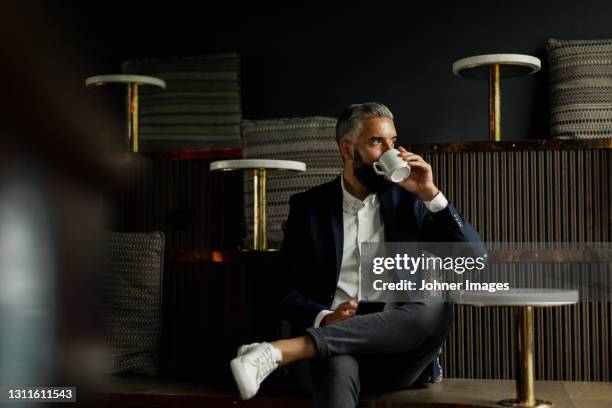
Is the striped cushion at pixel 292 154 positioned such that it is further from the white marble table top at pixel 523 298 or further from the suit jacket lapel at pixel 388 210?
the white marble table top at pixel 523 298

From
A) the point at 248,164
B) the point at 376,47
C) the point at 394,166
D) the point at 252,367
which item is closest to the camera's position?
the point at 252,367

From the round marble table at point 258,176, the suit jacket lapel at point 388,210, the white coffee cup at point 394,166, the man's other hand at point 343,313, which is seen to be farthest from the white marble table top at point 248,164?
the man's other hand at point 343,313

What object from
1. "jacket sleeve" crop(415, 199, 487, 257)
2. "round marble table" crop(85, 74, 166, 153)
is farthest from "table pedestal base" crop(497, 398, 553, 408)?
"round marble table" crop(85, 74, 166, 153)

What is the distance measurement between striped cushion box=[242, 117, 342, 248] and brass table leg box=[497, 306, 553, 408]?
1.23 meters

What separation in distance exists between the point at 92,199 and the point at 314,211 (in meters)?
1.78

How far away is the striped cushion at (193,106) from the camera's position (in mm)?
3742

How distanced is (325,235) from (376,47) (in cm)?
188

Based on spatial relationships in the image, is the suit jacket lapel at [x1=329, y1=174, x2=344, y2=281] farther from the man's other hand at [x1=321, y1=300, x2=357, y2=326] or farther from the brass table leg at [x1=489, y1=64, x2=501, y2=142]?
the brass table leg at [x1=489, y1=64, x2=501, y2=142]

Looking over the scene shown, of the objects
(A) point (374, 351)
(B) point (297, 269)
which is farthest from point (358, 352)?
(B) point (297, 269)

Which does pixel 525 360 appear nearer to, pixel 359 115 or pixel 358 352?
pixel 358 352

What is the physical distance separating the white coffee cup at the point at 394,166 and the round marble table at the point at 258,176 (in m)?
0.71

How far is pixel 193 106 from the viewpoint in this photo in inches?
148

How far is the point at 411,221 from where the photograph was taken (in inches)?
83.8

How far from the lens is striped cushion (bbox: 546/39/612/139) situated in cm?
309
